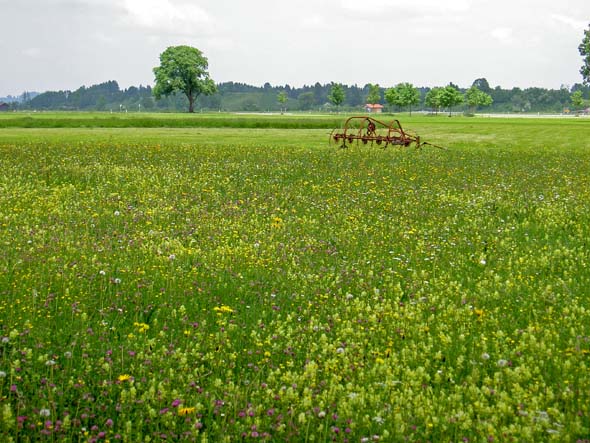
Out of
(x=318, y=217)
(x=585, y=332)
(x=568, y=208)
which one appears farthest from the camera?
(x=568, y=208)

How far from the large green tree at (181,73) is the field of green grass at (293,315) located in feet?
406

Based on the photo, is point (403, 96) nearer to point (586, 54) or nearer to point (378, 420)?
point (586, 54)

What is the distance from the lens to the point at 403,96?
565 feet

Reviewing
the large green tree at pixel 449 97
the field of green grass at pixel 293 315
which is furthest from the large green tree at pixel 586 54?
the field of green grass at pixel 293 315

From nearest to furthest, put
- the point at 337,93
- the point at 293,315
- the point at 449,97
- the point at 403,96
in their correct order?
the point at 293,315 → the point at 449,97 → the point at 337,93 → the point at 403,96

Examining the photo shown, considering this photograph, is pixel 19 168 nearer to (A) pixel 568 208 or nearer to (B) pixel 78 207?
(B) pixel 78 207

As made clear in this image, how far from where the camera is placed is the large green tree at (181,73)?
136000 mm

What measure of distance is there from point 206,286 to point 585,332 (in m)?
5.15

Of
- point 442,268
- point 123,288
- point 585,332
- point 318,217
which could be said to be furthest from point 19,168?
point 585,332

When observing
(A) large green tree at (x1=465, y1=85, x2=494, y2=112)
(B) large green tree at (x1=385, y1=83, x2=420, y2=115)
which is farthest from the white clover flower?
(A) large green tree at (x1=465, y1=85, x2=494, y2=112)

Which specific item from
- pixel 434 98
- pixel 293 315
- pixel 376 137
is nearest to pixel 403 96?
pixel 434 98

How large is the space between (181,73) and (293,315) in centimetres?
13621

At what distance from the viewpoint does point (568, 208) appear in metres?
15.5

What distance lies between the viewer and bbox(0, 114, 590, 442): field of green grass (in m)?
5.66
